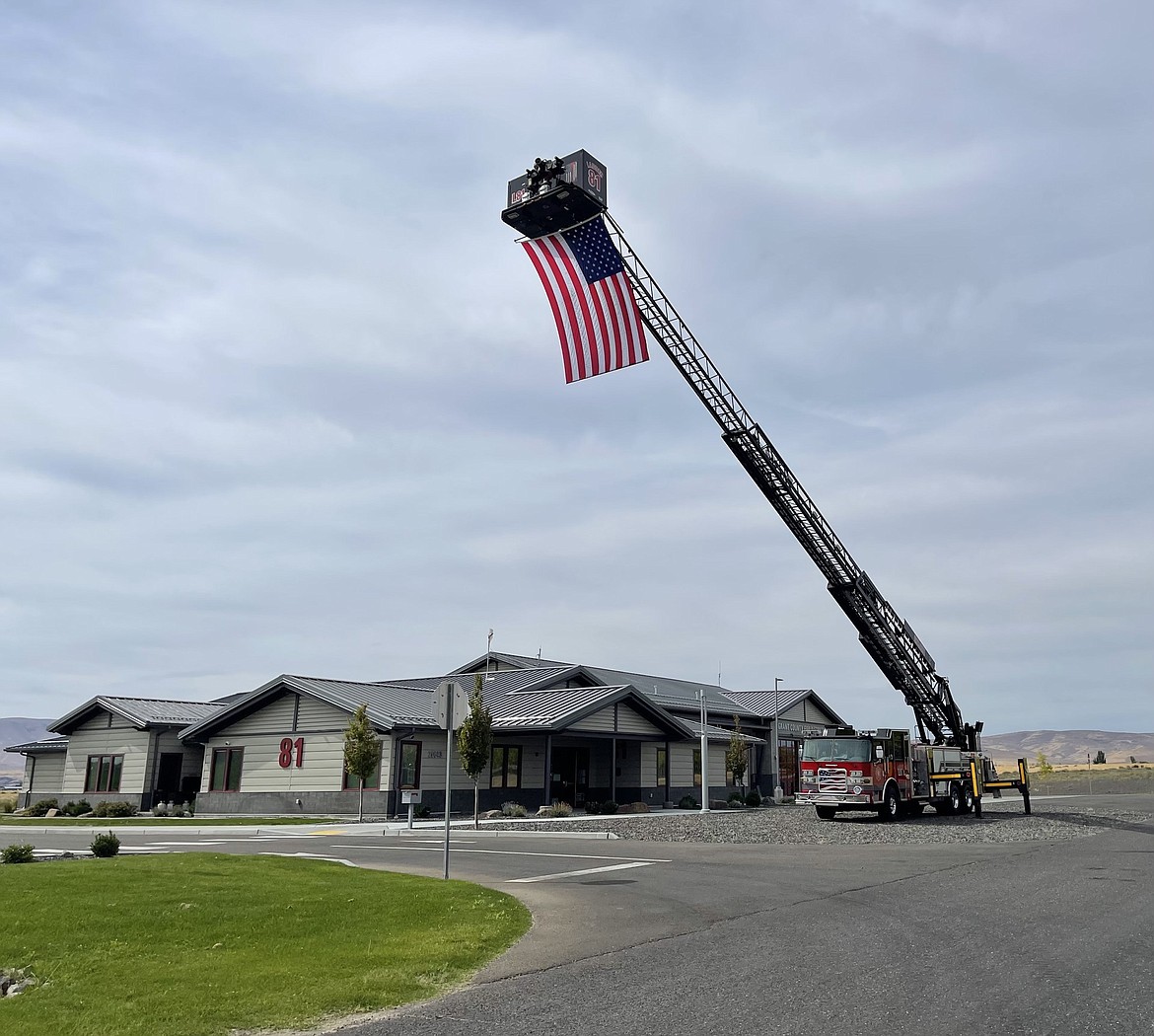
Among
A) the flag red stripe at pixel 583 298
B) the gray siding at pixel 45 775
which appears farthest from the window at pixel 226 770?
the flag red stripe at pixel 583 298

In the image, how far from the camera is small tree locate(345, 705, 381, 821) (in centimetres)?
3266

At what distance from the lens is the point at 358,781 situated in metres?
35.2

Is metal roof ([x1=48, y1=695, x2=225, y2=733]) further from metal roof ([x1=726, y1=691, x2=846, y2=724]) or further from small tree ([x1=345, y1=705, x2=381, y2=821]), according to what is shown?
metal roof ([x1=726, y1=691, x2=846, y2=724])

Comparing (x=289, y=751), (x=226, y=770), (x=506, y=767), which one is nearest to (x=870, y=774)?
(x=506, y=767)

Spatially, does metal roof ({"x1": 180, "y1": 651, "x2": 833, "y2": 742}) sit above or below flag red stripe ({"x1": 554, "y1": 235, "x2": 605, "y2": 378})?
below

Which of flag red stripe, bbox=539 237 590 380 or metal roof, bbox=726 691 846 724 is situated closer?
flag red stripe, bbox=539 237 590 380

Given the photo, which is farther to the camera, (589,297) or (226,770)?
(226,770)

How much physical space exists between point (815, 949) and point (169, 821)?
30.3 m

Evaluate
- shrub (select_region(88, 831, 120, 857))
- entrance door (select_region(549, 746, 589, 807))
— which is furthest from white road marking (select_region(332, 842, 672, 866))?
entrance door (select_region(549, 746, 589, 807))

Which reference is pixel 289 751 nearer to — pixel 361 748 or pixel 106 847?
pixel 361 748

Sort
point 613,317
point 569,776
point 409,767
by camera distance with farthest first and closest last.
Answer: point 569,776
point 409,767
point 613,317

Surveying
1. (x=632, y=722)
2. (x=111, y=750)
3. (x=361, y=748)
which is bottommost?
(x=111, y=750)

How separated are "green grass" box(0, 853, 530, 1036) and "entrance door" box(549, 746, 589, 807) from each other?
1019 inches

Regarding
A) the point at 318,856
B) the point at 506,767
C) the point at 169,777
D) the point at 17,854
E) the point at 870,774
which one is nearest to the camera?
the point at 17,854
